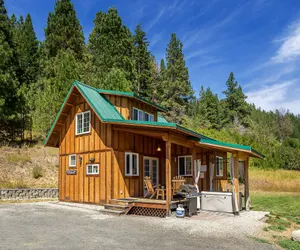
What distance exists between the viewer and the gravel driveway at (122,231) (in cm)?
623

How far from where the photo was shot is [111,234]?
7.18 metres

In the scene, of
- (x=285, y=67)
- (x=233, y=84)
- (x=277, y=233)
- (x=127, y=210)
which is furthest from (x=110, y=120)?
(x=233, y=84)

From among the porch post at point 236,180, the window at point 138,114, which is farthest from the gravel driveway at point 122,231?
the window at point 138,114

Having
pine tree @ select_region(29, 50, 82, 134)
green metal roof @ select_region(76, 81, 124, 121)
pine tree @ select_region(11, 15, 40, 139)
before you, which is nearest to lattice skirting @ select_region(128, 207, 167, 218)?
green metal roof @ select_region(76, 81, 124, 121)

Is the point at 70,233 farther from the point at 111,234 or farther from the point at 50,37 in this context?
the point at 50,37

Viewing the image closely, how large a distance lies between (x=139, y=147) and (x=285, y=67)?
34.8 feet

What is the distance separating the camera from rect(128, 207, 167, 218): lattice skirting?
10.0 metres

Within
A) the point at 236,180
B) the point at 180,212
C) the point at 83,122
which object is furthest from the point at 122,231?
the point at 83,122

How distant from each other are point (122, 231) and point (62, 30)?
26.3 m

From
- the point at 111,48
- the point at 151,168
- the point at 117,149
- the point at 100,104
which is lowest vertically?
the point at 151,168

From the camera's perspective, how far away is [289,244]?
21.1ft

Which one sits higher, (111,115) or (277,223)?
(111,115)

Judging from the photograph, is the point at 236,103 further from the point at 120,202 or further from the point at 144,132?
the point at 120,202

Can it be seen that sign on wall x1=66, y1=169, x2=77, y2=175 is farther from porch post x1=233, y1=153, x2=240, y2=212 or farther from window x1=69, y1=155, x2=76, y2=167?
porch post x1=233, y1=153, x2=240, y2=212
